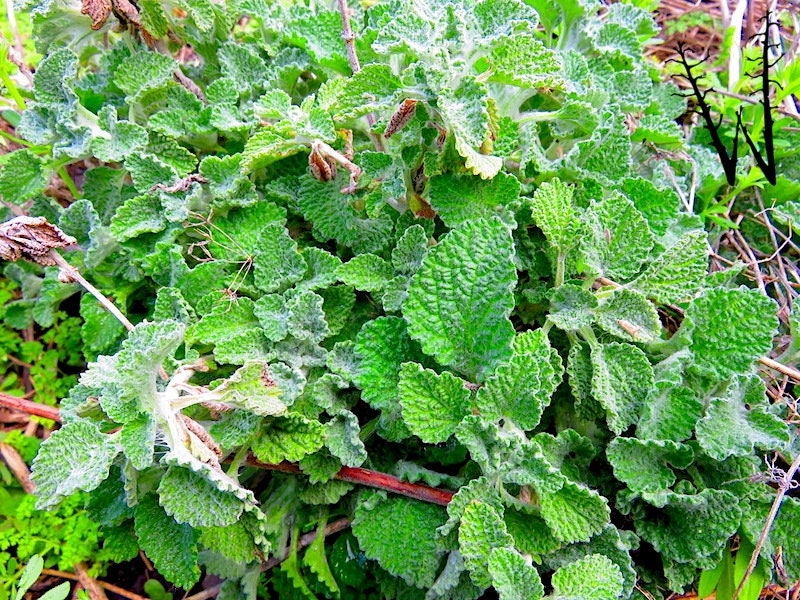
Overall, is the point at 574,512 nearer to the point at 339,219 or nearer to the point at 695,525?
the point at 695,525

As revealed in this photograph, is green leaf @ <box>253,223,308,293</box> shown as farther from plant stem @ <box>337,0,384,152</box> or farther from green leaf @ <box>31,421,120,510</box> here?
green leaf @ <box>31,421,120,510</box>

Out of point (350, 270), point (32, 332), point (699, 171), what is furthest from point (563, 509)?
point (32, 332)

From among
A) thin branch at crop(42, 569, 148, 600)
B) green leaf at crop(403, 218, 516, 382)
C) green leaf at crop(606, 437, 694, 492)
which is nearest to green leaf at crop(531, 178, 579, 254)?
green leaf at crop(403, 218, 516, 382)

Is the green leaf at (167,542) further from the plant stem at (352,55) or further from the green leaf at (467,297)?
the plant stem at (352,55)

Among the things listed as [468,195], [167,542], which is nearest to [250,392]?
[167,542]

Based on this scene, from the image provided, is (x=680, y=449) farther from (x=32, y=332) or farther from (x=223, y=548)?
(x=32, y=332)
